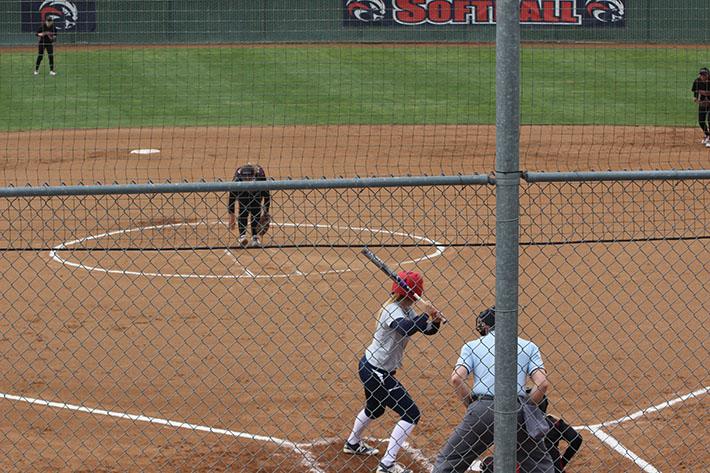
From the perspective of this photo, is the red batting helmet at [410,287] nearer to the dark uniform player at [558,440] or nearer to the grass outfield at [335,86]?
the dark uniform player at [558,440]

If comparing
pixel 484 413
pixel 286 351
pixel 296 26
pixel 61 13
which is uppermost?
pixel 61 13

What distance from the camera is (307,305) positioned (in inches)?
552

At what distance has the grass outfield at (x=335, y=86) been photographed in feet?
95.1

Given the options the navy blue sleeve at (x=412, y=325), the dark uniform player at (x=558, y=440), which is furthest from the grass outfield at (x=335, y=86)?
the dark uniform player at (x=558, y=440)

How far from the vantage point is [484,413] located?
8.01m

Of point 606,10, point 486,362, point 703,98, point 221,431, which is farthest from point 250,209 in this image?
point 606,10

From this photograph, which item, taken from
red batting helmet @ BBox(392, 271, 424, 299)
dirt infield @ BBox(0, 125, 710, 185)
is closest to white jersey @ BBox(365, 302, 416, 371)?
red batting helmet @ BBox(392, 271, 424, 299)

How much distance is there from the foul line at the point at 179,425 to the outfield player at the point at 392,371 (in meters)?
0.41

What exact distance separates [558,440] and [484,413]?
4.08ft

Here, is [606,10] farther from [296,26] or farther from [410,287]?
[410,287]

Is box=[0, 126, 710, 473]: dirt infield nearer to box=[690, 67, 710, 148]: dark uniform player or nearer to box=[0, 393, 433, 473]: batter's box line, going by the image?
box=[0, 393, 433, 473]: batter's box line

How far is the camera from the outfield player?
31.6 ft

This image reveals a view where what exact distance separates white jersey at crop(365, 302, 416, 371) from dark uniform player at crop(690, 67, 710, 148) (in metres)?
17.3

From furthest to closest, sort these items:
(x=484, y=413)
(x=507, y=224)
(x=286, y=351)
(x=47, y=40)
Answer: (x=47, y=40) < (x=286, y=351) < (x=484, y=413) < (x=507, y=224)
